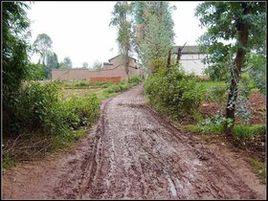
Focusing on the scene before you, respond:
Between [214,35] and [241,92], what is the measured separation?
1.69 metres

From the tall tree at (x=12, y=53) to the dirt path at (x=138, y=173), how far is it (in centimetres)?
172

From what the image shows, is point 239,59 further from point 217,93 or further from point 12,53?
point 12,53

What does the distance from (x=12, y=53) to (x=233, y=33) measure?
5.44 meters

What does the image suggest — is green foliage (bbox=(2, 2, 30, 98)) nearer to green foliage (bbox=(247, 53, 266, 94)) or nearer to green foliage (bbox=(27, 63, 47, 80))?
green foliage (bbox=(27, 63, 47, 80))

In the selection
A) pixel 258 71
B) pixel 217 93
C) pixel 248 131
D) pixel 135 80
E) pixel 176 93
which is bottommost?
pixel 135 80

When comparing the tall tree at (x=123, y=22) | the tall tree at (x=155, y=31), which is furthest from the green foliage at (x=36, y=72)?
the tall tree at (x=123, y=22)

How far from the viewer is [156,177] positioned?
783 centimetres

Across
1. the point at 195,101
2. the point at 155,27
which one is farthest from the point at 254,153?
the point at 155,27

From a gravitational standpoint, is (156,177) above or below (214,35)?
below

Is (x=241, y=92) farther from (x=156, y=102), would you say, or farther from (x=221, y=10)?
(x=156, y=102)

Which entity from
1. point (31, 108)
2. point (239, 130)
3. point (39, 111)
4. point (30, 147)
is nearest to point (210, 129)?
point (239, 130)

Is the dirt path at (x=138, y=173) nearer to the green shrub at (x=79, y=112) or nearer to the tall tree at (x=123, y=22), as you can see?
the green shrub at (x=79, y=112)

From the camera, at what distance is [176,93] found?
1552 centimetres

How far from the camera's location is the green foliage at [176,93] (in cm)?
1456
